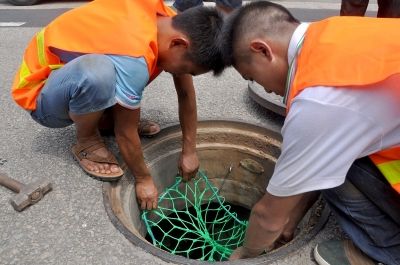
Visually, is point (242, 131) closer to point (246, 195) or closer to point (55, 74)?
point (246, 195)

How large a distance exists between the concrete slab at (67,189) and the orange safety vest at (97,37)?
38 cm

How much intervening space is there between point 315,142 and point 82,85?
112 cm

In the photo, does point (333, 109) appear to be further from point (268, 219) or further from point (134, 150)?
point (134, 150)

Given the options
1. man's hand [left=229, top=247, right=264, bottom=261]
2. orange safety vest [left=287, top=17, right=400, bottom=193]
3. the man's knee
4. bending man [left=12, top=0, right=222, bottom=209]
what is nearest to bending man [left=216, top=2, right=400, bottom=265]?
orange safety vest [left=287, top=17, right=400, bottom=193]

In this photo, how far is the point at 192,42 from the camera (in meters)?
1.81

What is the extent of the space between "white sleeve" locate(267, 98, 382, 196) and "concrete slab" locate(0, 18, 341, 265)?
57 cm

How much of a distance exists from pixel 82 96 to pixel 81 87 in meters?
0.05

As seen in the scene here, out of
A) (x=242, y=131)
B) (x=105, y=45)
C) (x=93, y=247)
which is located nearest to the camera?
(x=93, y=247)

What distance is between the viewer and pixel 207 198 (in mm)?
3066

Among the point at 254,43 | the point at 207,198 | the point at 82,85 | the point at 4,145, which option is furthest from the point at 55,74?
the point at 207,198

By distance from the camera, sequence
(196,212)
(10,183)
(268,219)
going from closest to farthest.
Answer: (268,219)
(10,183)
(196,212)

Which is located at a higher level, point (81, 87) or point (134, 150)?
→ point (81, 87)

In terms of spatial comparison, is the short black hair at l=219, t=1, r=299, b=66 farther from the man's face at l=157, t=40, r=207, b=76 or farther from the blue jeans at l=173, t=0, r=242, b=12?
the blue jeans at l=173, t=0, r=242, b=12

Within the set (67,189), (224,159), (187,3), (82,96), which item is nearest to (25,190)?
(67,189)
